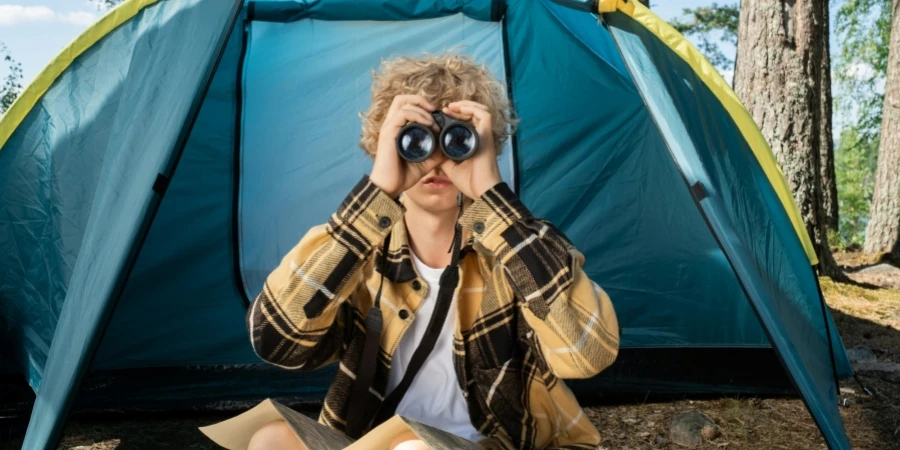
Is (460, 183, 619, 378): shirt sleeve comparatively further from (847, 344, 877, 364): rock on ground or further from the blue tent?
(847, 344, 877, 364): rock on ground

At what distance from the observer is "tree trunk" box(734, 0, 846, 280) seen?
12.8 ft

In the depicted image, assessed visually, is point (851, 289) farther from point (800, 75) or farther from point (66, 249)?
point (66, 249)

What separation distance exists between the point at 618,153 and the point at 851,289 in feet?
6.92

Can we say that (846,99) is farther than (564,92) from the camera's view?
Yes

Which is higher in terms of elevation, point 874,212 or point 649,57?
point 649,57

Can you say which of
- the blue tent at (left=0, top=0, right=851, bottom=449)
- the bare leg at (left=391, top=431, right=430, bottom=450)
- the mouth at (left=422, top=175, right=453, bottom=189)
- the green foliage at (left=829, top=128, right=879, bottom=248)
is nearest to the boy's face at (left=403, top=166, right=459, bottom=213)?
the mouth at (left=422, top=175, right=453, bottom=189)

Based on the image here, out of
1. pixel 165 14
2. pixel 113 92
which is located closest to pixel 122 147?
pixel 113 92

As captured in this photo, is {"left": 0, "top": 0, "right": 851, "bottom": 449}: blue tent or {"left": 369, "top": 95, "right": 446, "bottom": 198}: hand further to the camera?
{"left": 0, "top": 0, "right": 851, "bottom": 449}: blue tent

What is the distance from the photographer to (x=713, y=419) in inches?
104

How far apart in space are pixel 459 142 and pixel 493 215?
14 cm

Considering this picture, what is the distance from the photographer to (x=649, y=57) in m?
1.91

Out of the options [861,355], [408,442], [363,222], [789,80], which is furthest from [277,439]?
[789,80]

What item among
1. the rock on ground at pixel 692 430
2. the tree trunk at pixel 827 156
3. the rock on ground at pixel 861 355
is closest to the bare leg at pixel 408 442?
the rock on ground at pixel 692 430

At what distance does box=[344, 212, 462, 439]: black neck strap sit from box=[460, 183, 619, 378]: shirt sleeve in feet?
0.36
